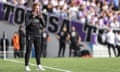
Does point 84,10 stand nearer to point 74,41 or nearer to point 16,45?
point 74,41

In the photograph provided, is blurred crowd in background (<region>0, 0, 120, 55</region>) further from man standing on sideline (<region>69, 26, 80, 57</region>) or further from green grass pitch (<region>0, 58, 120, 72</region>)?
green grass pitch (<region>0, 58, 120, 72</region>)

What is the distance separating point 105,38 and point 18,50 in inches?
246

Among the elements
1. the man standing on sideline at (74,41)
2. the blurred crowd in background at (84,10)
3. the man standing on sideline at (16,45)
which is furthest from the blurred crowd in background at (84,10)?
the man standing on sideline at (16,45)

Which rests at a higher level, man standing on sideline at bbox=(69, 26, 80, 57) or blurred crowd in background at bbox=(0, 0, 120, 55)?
blurred crowd in background at bbox=(0, 0, 120, 55)

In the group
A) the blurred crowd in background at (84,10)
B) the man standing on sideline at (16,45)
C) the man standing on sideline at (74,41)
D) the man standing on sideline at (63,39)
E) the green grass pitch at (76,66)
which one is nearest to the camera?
the green grass pitch at (76,66)

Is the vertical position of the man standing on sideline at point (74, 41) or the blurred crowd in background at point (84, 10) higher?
the blurred crowd in background at point (84, 10)

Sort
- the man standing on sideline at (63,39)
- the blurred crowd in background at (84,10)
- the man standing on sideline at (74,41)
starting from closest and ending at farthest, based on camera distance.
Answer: the man standing on sideline at (63,39) < the man standing on sideline at (74,41) < the blurred crowd in background at (84,10)

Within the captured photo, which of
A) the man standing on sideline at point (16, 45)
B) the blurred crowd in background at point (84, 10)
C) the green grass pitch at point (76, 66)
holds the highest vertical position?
the blurred crowd in background at point (84, 10)

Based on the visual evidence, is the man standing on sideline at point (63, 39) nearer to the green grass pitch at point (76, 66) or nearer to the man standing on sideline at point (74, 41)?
the man standing on sideline at point (74, 41)

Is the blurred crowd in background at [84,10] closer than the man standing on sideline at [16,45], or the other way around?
the man standing on sideline at [16,45]

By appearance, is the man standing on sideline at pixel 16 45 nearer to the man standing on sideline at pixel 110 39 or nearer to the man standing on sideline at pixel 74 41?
the man standing on sideline at pixel 74 41

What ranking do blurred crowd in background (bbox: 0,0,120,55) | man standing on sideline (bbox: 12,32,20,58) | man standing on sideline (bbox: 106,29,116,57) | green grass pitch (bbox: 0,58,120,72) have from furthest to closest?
blurred crowd in background (bbox: 0,0,120,55) → man standing on sideline (bbox: 106,29,116,57) → man standing on sideline (bbox: 12,32,20,58) → green grass pitch (bbox: 0,58,120,72)

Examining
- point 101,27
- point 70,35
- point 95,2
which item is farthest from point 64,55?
point 95,2

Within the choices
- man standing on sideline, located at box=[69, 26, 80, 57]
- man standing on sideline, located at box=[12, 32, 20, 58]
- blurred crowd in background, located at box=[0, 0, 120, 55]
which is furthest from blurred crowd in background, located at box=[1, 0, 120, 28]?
man standing on sideline, located at box=[12, 32, 20, 58]
